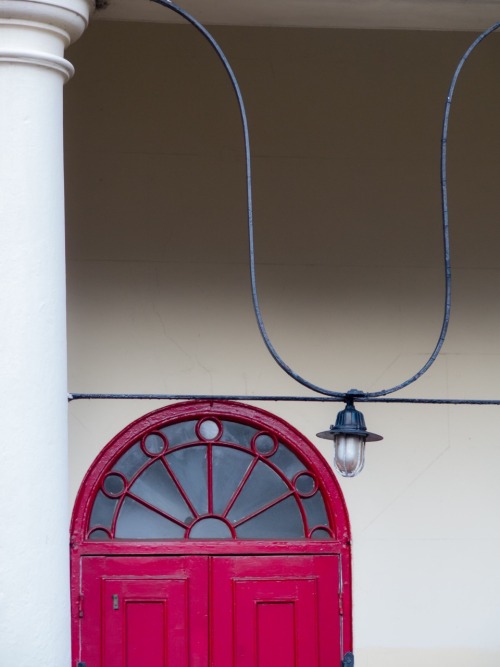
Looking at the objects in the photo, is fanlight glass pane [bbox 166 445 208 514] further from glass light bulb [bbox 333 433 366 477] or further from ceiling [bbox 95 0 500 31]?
ceiling [bbox 95 0 500 31]

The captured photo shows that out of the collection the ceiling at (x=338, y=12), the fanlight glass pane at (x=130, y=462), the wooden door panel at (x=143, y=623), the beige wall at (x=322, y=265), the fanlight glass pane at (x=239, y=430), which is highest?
the ceiling at (x=338, y=12)

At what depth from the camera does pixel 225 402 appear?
8523 mm

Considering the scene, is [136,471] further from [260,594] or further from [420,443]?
[420,443]

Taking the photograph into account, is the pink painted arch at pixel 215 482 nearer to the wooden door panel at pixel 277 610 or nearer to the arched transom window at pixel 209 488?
the arched transom window at pixel 209 488

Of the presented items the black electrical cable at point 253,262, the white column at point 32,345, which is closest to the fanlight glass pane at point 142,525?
the black electrical cable at point 253,262

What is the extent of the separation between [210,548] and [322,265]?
1824 mm

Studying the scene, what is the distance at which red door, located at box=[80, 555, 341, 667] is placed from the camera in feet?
27.2

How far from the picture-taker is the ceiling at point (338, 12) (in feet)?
22.3

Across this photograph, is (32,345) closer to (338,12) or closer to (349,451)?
(349,451)

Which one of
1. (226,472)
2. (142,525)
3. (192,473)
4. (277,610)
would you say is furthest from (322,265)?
(277,610)

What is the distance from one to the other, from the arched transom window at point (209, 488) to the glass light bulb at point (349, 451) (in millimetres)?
2202

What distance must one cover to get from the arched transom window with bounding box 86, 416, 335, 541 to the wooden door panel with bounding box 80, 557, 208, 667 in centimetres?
21

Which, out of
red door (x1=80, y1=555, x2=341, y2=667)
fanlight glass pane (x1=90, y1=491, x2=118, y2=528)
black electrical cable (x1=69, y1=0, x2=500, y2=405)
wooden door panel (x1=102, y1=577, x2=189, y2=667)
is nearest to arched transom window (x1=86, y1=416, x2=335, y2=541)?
fanlight glass pane (x1=90, y1=491, x2=118, y2=528)

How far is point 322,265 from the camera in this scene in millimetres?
8680
